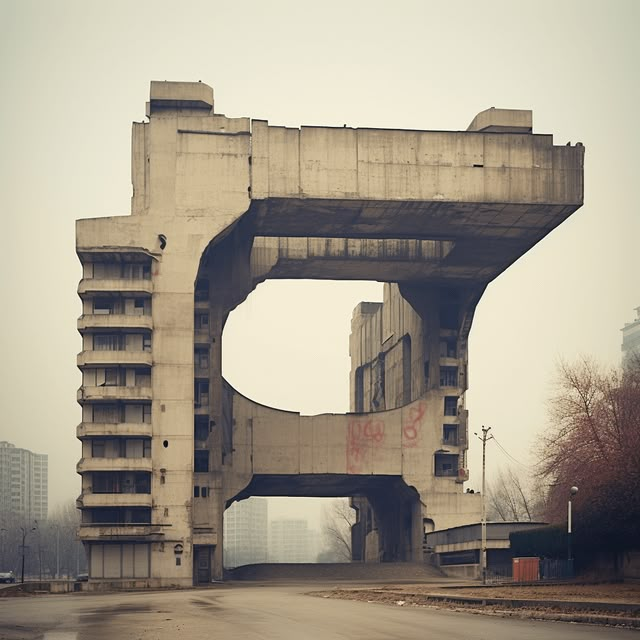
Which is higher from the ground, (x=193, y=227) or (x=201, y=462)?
(x=193, y=227)

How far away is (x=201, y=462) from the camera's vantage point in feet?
331

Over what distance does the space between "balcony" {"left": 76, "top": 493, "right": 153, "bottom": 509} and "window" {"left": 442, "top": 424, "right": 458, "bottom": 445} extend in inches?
1313

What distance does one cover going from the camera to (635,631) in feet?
108

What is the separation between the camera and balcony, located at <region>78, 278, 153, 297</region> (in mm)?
88938

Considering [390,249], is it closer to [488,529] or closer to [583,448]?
[488,529]

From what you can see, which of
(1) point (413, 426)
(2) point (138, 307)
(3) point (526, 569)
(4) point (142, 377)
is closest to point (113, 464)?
(4) point (142, 377)

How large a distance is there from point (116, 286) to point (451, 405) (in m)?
36.2

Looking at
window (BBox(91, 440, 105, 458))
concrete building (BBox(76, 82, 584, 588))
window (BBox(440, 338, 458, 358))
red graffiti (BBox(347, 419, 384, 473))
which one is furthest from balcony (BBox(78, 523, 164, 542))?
window (BBox(440, 338, 458, 358))

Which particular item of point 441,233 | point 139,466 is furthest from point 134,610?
point 441,233

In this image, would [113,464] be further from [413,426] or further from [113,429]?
[413,426]

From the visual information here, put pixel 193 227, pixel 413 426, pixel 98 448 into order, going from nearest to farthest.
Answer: pixel 193 227 < pixel 98 448 < pixel 413 426

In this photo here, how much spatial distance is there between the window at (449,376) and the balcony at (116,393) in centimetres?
3336

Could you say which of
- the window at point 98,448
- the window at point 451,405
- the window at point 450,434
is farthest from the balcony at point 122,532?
the window at point 451,405

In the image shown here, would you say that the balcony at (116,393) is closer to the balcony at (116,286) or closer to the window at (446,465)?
the balcony at (116,286)
